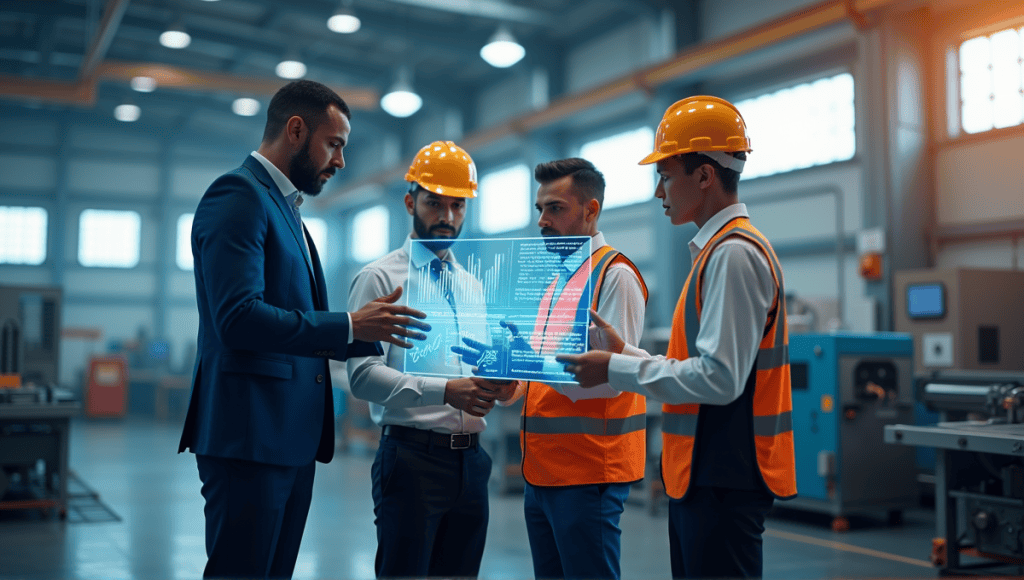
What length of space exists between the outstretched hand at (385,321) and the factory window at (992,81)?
7.30m

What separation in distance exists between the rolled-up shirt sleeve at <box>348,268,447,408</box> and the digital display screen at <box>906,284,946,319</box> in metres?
5.85

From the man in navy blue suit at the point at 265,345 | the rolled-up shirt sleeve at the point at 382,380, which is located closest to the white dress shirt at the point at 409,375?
the rolled-up shirt sleeve at the point at 382,380

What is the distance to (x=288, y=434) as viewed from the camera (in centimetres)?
209

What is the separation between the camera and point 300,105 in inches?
87.4

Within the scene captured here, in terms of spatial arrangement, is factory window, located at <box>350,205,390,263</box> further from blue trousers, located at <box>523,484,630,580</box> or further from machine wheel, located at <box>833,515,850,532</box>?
blue trousers, located at <box>523,484,630,580</box>

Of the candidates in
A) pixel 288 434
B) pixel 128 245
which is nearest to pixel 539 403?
pixel 288 434

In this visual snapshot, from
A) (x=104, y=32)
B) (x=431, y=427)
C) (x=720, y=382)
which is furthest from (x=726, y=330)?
(x=104, y=32)

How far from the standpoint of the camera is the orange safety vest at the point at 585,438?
235 centimetres

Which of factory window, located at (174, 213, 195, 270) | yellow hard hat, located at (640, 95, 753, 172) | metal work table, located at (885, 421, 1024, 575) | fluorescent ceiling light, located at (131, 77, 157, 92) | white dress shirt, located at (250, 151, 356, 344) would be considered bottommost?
metal work table, located at (885, 421, 1024, 575)

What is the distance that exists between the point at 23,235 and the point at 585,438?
18798 mm

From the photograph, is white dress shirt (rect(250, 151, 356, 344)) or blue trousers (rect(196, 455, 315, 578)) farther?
white dress shirt (rect(250, 151, 356, 344))

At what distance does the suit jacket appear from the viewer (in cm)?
197

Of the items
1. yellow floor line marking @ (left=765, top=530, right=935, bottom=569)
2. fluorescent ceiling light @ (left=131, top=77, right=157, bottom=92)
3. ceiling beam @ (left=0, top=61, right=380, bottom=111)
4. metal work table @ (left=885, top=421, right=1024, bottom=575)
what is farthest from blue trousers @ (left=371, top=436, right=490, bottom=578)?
fluorescent ceiling light @ (left=131, top=77, right=157, bottom=92)

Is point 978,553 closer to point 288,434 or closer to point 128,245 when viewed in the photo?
point 288,434
